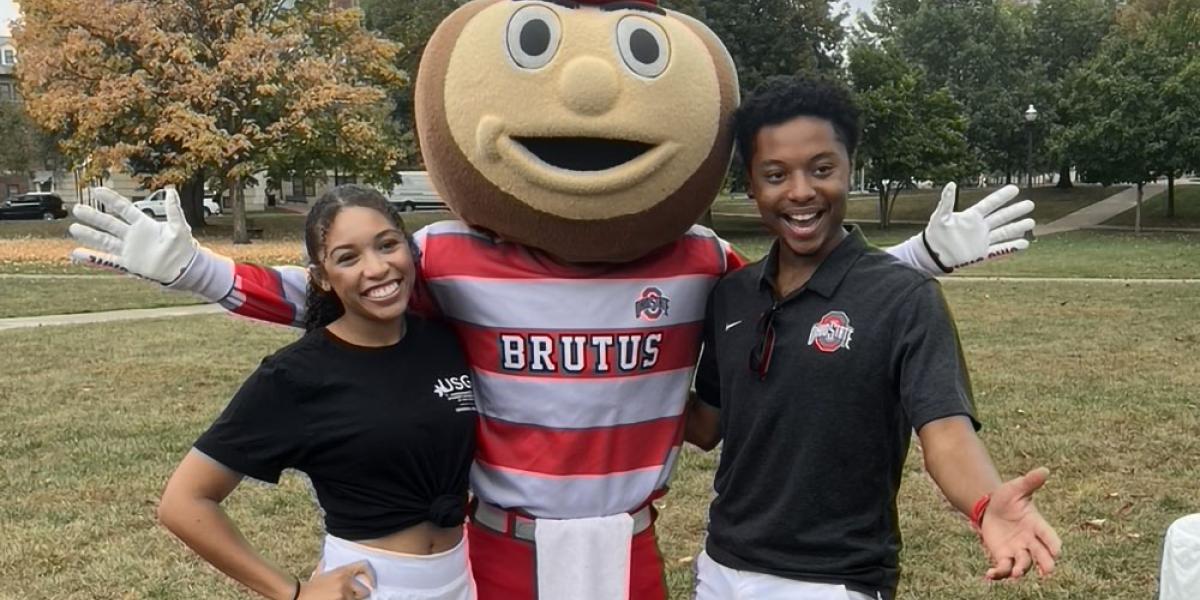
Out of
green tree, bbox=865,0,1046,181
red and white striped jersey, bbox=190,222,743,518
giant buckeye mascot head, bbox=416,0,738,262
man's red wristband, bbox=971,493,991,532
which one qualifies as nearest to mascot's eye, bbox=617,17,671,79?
giant buckeye mascot head, bbox=416,0,738,262

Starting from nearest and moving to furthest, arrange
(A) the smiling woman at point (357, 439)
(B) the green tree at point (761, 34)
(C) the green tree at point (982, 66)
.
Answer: (A) the smiling woman at point (357, 439), (B) the green tree at point (761, 34), (C) the green tree at point (982, 66)

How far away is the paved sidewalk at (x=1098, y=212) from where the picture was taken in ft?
103

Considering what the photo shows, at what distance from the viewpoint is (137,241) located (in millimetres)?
2645

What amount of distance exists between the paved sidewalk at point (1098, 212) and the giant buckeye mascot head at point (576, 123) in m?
28.3

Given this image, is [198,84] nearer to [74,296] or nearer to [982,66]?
[74,296]

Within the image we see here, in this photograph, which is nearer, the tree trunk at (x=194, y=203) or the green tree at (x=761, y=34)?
the green tree at (x=761, y=34)

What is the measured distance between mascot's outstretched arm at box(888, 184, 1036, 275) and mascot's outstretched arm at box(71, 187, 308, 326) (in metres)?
1.75

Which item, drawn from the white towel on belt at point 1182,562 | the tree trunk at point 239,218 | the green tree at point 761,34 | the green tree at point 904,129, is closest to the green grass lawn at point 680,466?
the white towel on belt at point 1182,562

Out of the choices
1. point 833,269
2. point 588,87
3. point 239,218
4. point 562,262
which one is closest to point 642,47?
point 588,87

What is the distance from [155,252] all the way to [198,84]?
22484mm

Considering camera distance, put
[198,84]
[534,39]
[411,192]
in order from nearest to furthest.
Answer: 1. [534,39]
2. [198,84]
3. [411,192]

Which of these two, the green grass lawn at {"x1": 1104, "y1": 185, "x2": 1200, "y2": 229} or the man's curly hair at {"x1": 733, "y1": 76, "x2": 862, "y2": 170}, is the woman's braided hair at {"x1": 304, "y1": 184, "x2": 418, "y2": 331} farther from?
the green grass lawn at {"x1": 1104, "y1": 185, "x2": 1200, "y2": 229}

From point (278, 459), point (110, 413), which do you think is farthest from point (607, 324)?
point (110, 413)

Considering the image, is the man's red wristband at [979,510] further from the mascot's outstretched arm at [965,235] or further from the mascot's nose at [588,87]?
the mascot's nose at [588,87]
